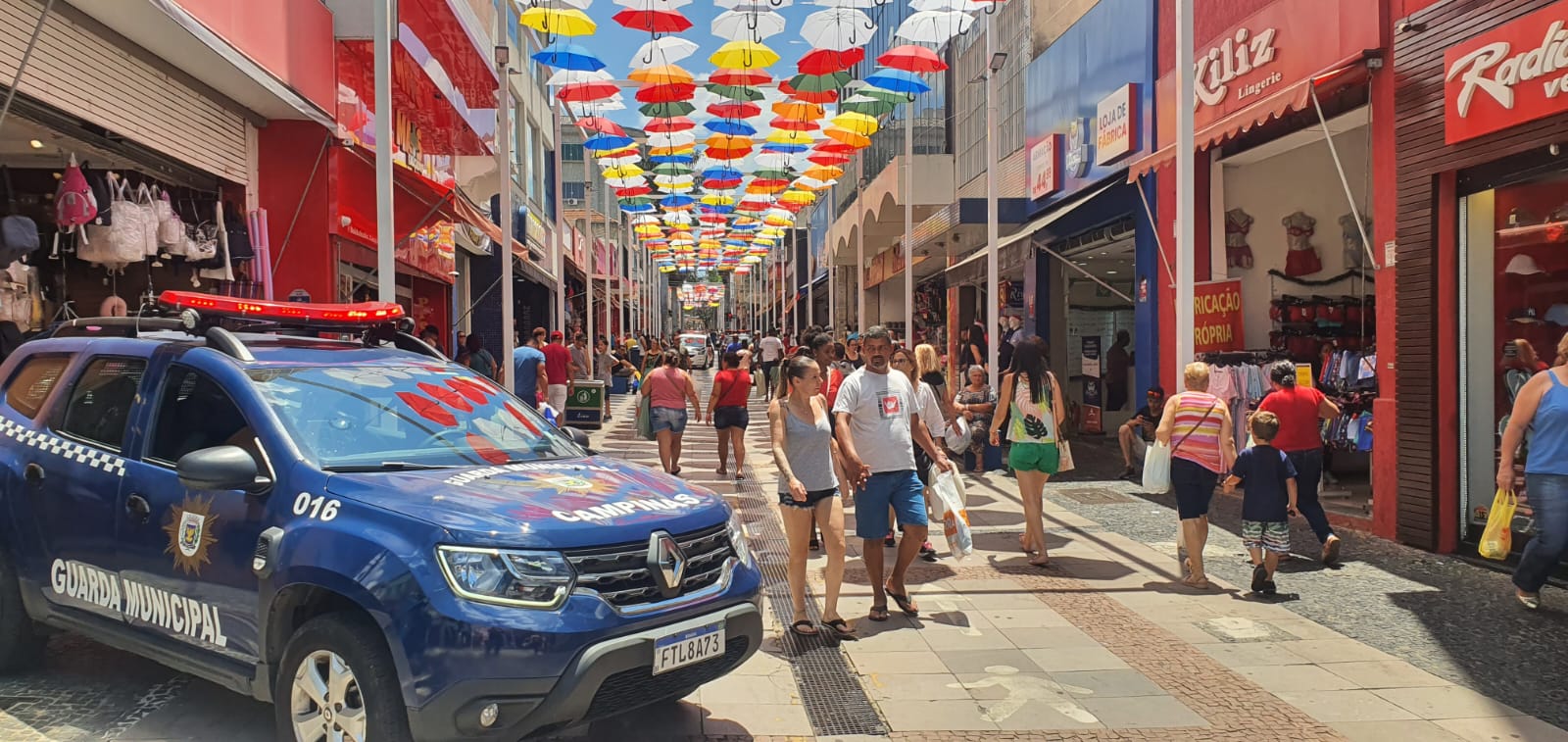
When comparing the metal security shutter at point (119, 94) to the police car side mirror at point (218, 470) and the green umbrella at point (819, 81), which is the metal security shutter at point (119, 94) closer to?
the police car side mirror at point (218, 470)

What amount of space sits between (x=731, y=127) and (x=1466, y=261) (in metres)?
14.1

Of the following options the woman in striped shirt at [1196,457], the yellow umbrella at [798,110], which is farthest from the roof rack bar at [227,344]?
the yellow umbrella at [798,110]

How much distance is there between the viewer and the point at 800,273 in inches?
2571

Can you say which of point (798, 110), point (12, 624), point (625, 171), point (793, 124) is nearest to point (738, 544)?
point (12, 624)

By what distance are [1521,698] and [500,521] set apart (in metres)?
5.00

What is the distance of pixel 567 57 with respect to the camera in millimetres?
14836

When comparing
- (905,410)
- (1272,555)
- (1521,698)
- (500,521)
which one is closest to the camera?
(500,521)

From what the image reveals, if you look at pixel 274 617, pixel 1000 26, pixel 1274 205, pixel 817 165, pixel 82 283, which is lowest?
pixel 274 617

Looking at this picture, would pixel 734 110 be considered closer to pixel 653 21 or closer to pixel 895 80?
pixel 895 80

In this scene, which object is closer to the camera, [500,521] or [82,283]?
[500,521]

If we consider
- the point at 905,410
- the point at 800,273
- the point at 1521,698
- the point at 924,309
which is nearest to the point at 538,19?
the point at 905,410

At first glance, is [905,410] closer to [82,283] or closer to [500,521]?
[500,521]

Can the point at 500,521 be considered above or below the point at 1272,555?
above

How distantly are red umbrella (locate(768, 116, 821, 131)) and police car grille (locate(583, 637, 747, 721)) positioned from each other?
53.1 ft
